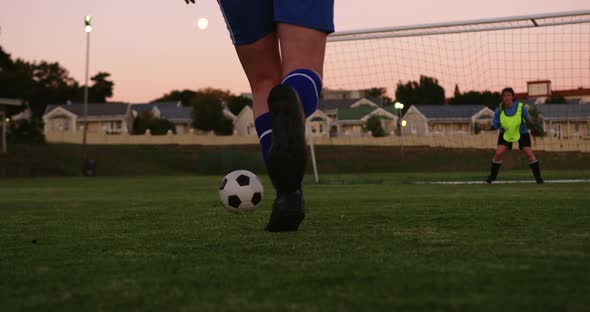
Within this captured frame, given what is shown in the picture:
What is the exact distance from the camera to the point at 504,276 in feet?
5.69

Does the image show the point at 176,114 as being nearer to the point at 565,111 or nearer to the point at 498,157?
the point at 565,111

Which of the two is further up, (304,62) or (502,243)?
(304,62)

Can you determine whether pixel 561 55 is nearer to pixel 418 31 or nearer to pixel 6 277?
pixel 418 31

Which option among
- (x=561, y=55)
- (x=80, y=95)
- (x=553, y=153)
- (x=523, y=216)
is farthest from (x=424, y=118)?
Result: (x=80, y=95)

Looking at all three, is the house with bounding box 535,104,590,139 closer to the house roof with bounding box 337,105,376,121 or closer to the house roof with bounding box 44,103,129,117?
the house roof with bounding box 337,105,376,121

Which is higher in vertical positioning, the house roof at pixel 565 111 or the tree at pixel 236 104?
the tree at pixel 236 104

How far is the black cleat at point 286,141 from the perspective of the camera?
2652 mm

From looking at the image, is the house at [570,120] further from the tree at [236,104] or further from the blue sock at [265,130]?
the tree at [236,104]

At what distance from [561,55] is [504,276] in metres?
14.1

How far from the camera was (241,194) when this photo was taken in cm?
357

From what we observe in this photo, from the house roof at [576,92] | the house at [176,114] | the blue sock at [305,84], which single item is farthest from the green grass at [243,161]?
the house at [176,114]

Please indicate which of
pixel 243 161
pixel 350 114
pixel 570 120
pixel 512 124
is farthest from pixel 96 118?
pixel 512 124

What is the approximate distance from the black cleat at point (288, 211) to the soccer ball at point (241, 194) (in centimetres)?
68

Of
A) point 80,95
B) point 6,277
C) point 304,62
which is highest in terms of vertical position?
point 80,95
